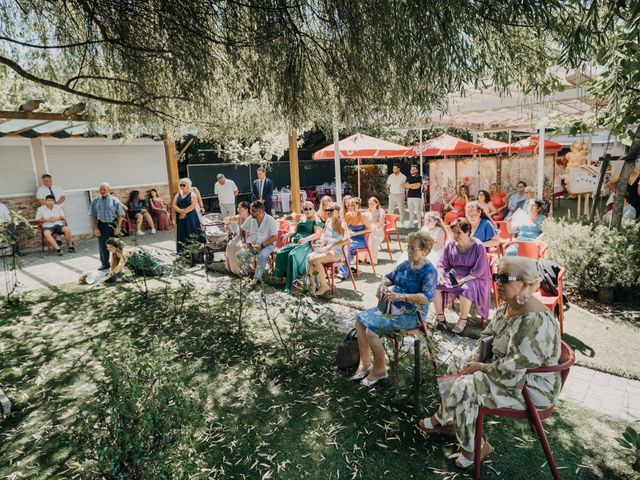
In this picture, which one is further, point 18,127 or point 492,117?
point 492,117

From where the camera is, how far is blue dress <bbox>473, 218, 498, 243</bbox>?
593cm

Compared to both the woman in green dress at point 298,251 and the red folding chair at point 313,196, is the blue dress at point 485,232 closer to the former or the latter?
the woman in green dress at point 298,251

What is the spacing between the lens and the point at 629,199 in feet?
24.7

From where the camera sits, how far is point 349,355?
421 cm

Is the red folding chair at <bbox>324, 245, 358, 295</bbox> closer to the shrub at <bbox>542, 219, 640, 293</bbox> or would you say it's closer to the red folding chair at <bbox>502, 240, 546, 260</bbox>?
the red folding chair at <bbox>502, 240, 546, 260</bbox>

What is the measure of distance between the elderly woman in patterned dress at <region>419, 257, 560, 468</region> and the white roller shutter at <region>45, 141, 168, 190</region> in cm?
1364

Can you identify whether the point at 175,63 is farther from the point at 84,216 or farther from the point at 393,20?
the point at 84,216

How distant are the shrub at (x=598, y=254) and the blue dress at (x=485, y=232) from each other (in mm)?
957

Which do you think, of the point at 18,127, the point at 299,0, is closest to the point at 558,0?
the point at 299,0

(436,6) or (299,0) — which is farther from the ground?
(299,0)

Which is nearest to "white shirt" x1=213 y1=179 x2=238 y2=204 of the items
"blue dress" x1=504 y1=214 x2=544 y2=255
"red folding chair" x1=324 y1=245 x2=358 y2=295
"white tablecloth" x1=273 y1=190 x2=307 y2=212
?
"white tablecloth" x1=273 y1=190 x2=307 y2=212

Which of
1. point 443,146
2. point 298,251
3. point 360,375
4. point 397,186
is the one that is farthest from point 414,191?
point 360,375

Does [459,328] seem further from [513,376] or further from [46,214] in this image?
[46,214]

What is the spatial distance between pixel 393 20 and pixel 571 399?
134 inches
